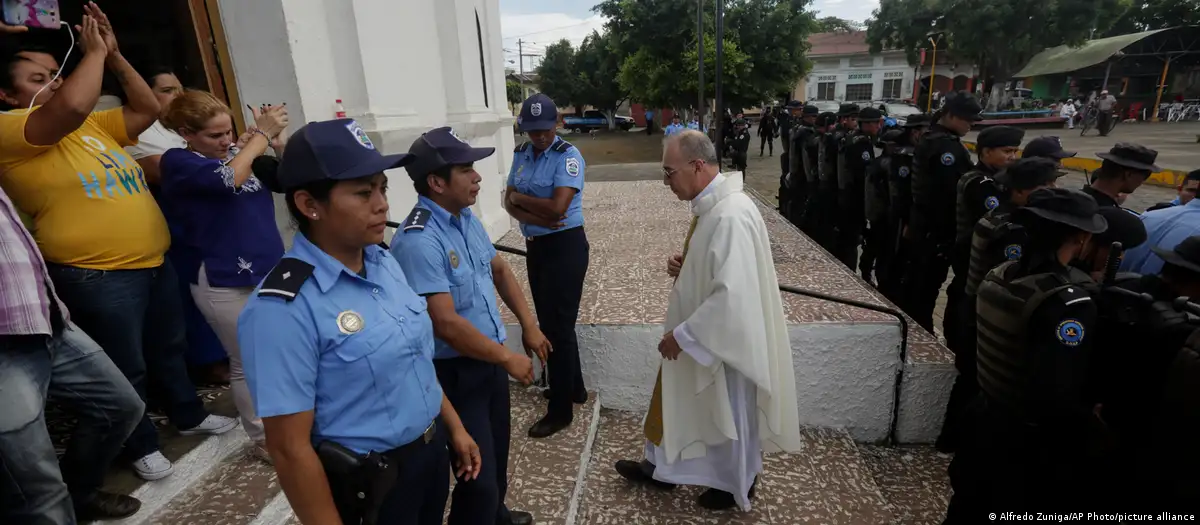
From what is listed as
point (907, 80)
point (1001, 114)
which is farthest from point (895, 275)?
point (907, 80)

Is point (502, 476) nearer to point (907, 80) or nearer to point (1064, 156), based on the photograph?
point (1064, 156)

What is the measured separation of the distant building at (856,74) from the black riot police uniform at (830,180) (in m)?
41.9

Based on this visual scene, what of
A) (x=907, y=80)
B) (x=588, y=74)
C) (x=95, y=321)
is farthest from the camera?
(x=907, y=80)

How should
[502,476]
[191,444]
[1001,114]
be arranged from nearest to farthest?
[502,476] → [191,444] → [1001,114]

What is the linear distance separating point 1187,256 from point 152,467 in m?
4.13

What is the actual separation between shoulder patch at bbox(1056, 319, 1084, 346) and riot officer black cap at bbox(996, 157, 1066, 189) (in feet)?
4.78

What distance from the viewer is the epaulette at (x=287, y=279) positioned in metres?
1.20

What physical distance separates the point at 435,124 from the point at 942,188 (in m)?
4.55

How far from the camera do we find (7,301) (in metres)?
1.58

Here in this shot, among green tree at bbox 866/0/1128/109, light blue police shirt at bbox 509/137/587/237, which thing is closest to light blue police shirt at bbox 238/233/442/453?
light blue police shirt at bbox 509/137/587/237

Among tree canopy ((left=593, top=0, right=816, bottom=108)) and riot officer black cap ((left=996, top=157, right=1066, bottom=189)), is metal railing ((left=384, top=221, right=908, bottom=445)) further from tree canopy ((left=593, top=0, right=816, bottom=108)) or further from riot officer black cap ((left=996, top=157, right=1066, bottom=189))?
tree canopy ((left=593, top=0, right=816, bottom=108))

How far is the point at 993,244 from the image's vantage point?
308 centimetres

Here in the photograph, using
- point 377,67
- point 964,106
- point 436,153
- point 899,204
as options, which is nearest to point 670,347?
point 436,153

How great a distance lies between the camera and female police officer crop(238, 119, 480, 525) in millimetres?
1198
